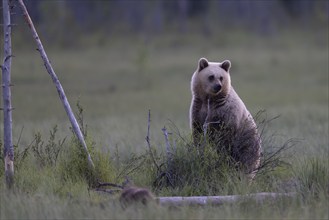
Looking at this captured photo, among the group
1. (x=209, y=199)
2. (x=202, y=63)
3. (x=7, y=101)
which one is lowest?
(x=209, y=199)

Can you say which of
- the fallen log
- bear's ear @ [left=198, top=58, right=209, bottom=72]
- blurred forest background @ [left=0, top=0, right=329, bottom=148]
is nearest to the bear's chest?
bear's ear @ [left=198, top=58, right=209, bottom=72]

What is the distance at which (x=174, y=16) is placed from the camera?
55.1 metres

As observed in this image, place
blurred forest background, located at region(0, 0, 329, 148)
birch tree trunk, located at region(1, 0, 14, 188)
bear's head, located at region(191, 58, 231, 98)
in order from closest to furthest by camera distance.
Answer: birch tree trunk, located at region(1, 0, 14, 188) → bear's head, located at region(191, 58, 231, 98) → blurred forest background, located at region(0, 0, 329, 148)

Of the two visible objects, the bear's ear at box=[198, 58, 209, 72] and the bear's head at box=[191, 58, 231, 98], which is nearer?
the bear's head at box=[191, 58, 231, 98]

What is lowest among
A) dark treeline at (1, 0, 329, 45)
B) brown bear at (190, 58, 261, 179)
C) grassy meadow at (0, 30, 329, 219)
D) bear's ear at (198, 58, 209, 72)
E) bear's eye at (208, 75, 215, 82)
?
grassy meadow at (0, 30, 329, 219)

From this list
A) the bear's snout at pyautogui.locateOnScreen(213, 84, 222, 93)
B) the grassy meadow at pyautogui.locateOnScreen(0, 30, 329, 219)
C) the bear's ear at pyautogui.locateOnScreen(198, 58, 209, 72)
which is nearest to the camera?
the grassy meadow at pyautogui.locateOnScreen(0, 30, 329, 219)

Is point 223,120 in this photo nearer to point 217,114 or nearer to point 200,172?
point 217,114

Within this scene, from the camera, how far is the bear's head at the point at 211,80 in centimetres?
845

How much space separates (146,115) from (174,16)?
3548 cm

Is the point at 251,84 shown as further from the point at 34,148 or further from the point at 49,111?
the point at 34,148

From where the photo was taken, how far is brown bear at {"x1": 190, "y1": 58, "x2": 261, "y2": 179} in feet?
27.4

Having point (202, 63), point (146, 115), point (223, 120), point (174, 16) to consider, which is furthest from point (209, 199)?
point (174, 16)

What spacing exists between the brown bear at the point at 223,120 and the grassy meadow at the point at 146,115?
291mm

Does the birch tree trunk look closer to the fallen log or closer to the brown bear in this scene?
the fallen log
